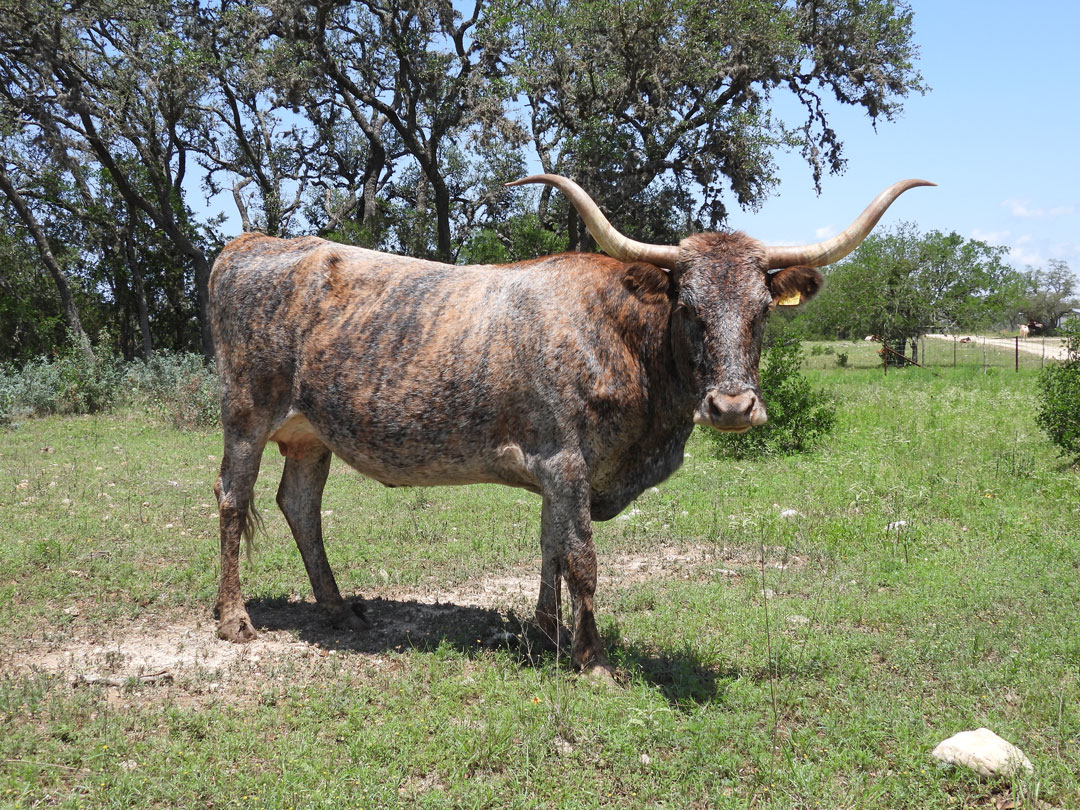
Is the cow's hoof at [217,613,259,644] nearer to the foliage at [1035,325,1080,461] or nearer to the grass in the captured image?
the grass

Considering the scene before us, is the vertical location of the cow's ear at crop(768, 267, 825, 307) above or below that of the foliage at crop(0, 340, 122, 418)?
above

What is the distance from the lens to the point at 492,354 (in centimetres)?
509

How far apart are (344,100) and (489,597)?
800 inches

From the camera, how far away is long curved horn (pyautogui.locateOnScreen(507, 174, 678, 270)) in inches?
182

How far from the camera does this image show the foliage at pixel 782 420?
1174 centimetres

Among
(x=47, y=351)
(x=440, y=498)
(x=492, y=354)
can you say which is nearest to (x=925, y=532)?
(x=492, y=354)

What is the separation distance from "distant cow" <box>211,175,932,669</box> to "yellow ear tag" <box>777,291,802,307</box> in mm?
13

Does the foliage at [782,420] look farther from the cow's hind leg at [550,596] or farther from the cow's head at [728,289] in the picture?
the cow's head at [728,289]

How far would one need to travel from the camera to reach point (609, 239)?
471 cm

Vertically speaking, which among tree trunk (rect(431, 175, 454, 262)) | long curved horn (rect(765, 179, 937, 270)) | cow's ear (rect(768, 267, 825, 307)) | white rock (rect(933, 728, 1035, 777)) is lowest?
white rock (rect(933, 728, 1035, 777))

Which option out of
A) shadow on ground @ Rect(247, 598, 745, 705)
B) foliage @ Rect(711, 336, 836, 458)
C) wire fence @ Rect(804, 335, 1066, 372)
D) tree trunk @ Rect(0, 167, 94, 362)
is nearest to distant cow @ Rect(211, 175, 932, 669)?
shadow on ground @ Rect(247, 598, 745, 705)

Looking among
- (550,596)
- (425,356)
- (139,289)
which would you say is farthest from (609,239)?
(139,289)

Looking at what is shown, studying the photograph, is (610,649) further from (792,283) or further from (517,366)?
(792,283)

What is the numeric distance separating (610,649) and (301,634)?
7.31ft
